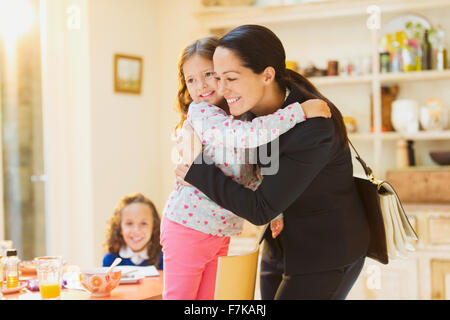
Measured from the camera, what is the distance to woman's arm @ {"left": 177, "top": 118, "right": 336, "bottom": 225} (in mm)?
1324

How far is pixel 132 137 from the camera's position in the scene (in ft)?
13.5

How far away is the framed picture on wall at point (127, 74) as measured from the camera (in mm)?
3920

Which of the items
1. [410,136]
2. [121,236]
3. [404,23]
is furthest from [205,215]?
[404,23]

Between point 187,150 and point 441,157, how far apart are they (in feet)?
8.44

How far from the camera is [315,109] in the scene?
1.38 metres

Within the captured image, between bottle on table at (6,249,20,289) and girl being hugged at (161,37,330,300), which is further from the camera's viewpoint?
bottle on table at (6,249,20,289)

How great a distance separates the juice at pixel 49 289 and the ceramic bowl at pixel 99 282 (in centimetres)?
9

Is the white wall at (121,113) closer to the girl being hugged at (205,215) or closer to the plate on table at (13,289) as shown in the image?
the plate on table at (13,289)

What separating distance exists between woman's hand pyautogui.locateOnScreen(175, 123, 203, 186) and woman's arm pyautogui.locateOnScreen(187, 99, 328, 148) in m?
0.02

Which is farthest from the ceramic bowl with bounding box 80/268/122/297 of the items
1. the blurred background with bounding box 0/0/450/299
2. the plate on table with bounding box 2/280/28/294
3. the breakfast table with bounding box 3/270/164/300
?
the blurred background with bounding box 0/0/450/299

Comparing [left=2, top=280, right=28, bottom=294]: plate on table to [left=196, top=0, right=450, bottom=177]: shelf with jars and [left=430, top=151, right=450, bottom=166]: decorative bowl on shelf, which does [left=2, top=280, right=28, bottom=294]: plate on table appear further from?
[left=430, top=151, right=450, bottom=166]: decorative bowl on shelf

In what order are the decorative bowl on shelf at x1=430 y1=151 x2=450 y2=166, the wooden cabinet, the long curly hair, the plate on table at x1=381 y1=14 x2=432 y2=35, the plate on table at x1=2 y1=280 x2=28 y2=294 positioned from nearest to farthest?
the plate on table at x1=2 y1=280 x2=28 y2=294
the long curly hair
the wooden cabinet
the decorative bowl on shelf at x1=430 y1=151 x2=450 y2=166
the plate on table at x1=381 y1=14 x2=432 y2=35
